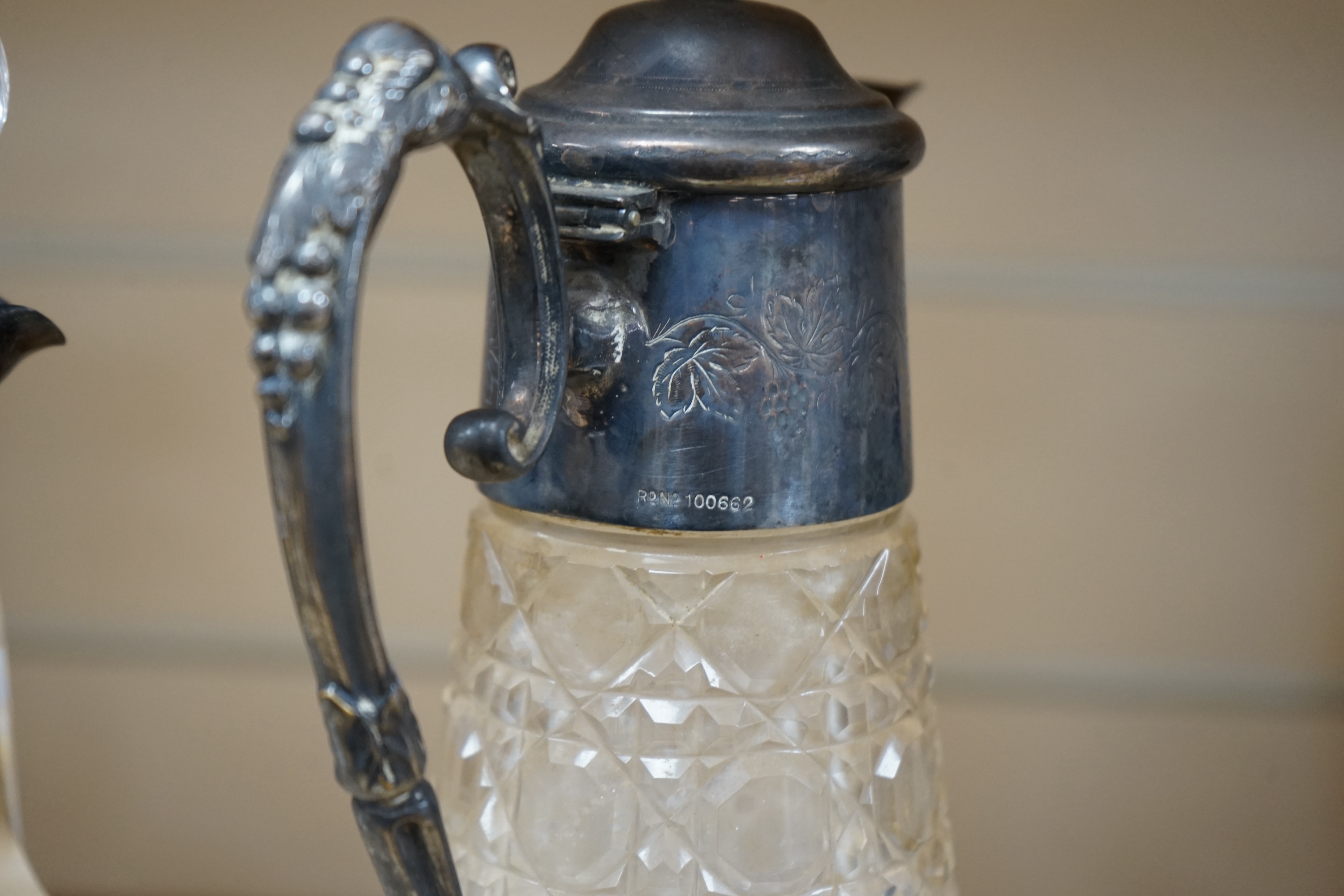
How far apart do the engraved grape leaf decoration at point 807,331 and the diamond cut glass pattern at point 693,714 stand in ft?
0.19

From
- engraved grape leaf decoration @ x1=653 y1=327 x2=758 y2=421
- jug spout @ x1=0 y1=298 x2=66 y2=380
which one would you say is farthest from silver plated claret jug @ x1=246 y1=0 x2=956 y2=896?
jug spout @ x1=0 y1=298 x2=66 y2=380

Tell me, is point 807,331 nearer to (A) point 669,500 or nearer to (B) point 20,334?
(A) point 669,500

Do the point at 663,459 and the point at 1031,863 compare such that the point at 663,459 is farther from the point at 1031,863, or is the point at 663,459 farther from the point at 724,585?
the point at 1031,863

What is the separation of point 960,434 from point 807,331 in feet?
0.96

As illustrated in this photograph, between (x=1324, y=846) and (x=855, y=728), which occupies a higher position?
(x=855, y=728)

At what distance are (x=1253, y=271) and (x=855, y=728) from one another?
334 mm

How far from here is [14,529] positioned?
2.36 feet

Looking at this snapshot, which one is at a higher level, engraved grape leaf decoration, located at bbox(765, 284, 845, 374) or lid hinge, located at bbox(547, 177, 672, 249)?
lid hinge, located at bbox(547, 177, 672, 249)

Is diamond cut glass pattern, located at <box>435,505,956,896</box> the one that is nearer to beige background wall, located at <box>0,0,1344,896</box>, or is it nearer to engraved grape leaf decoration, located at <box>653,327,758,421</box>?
engraved grape leaf decoration, located at <box>653,327,758,421</box>

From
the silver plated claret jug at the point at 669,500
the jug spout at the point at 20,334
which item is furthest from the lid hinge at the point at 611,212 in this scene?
the jug spout at the point at 20,334

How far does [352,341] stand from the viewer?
306mm

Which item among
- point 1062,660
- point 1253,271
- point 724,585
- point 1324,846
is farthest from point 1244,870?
point 724,585

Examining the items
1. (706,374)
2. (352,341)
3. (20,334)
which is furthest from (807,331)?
(20,334)

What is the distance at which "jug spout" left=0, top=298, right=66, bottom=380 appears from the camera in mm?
478
